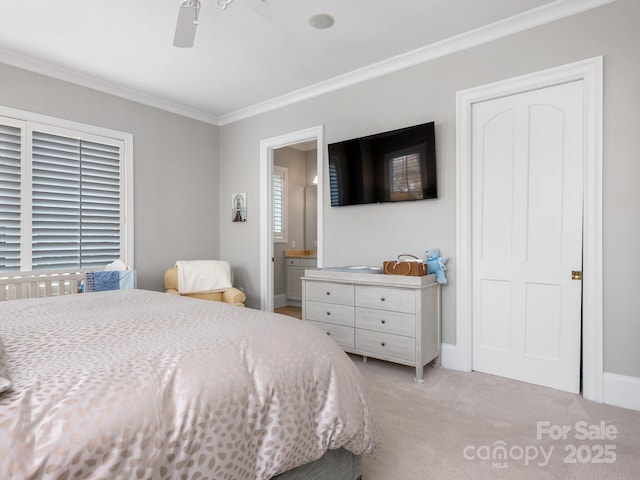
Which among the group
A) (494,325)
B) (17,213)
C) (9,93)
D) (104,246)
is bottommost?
(494,325)

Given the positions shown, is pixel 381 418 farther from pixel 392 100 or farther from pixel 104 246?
pixel 104 246

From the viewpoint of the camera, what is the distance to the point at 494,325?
9.70 ft

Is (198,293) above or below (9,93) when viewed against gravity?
below

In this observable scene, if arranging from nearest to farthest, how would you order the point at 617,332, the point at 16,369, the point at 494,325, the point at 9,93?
the point at 16,369 → the point at 617,332 → the point at 494,325 → the point at 9,93

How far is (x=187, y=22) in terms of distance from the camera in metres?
2.02

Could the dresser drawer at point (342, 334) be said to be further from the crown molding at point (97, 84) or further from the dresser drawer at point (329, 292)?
the crown molding at point (97, 84)

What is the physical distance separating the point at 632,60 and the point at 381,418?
8.98 feet

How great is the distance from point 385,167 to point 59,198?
3.05 m

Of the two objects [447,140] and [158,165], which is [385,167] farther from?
[158,165]

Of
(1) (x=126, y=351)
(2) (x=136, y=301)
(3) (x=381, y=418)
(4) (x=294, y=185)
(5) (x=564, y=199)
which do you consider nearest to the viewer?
(1) (x=126, y=351)

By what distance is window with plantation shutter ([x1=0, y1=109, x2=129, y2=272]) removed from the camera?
325 cm

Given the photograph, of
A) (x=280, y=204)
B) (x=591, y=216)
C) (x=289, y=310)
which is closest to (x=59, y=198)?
(x=280, y=204)

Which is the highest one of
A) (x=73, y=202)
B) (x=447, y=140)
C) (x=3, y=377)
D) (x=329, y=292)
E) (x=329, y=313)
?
(x=447, y=140)

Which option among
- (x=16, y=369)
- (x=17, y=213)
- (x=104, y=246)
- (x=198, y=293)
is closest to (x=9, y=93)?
(x=17, y=213)
